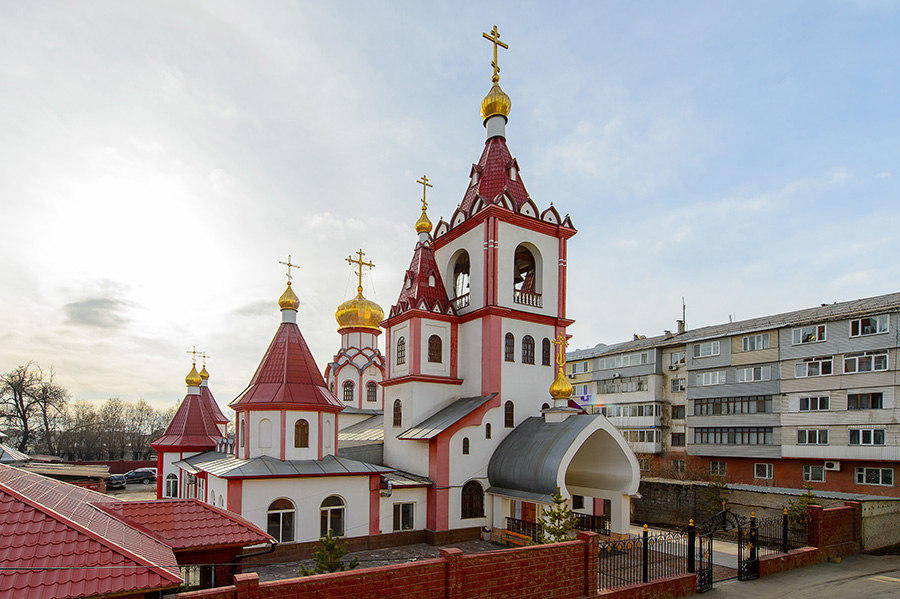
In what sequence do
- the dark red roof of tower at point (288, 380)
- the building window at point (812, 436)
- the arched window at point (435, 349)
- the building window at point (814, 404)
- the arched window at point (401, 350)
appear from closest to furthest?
the dark red roof of tower at point (288, 380) < the arched window at point (435, 349) < the arched window at point (401, 350) < the building window at point (812, 436) < the building window at point (814, 404)

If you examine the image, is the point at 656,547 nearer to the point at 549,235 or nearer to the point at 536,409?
the point at 536,409

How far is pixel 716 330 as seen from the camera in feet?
104

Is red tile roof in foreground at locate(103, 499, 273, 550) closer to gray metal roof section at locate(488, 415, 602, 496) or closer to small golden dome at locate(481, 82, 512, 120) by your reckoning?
gray metal roof section at locate(488, 415, 602, 496)

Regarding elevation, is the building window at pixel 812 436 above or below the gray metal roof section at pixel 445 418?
below

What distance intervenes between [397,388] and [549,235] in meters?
8.49

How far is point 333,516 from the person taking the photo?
1689 cm

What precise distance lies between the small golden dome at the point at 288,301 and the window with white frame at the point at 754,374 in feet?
76.0

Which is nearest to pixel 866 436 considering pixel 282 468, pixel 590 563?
pixel 590 563

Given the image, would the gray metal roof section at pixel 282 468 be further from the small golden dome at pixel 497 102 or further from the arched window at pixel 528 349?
the small golden dome at pixel 497 102

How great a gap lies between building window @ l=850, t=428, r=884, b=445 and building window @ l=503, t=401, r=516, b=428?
52.5 ft

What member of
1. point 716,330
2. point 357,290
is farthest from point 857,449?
point 357,290

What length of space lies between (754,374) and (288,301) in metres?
23.6

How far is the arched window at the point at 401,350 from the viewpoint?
70.1 feet

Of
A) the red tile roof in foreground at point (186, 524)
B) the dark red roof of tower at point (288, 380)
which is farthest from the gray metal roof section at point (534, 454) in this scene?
the red tile roof in foreground at point (186, 524)
